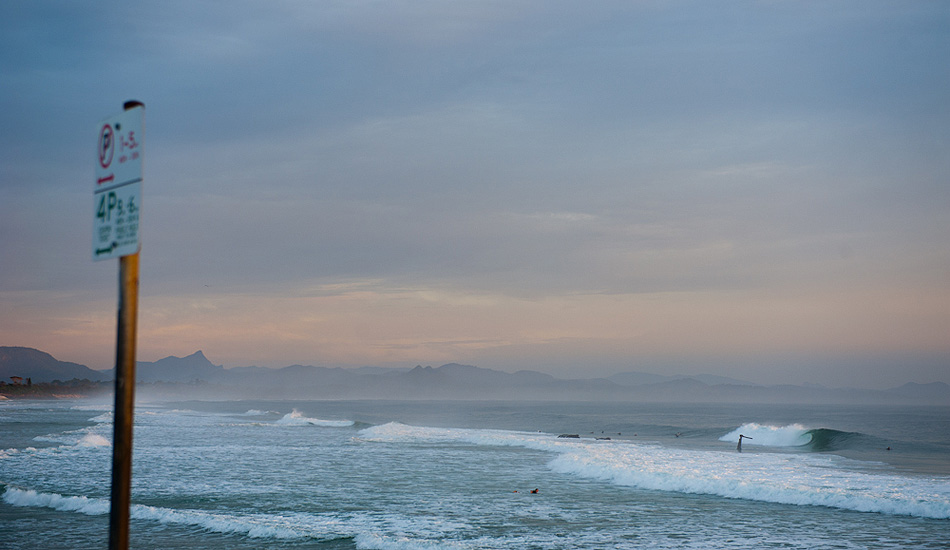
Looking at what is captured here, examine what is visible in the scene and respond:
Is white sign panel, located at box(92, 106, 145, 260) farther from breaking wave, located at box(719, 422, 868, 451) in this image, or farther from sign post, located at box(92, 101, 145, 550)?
breaking wave, located at box(719, 422, 868, 451)

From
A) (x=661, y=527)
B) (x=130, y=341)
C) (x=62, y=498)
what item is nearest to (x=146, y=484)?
(x=62, y=498)

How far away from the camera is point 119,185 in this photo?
4.41m

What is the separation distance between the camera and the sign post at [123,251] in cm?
429

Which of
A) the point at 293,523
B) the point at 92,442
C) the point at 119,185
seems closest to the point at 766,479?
the point at 293,523

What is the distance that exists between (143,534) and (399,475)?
36.2 ft

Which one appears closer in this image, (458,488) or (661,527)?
(661,527)

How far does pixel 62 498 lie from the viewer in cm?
1794

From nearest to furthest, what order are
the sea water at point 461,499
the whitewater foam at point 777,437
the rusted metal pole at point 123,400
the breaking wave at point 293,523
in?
1. the rusted metal pole at point 123,400
2. the breaking wave at point 293,523
3. the sea water at point 461,499
4. the whitewater foam at point 777,437

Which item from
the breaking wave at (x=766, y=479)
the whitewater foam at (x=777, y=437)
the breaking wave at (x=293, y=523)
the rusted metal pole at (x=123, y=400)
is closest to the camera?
the rusted metal pole at (x=123, y=400)

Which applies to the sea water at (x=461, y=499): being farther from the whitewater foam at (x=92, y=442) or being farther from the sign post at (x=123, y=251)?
the sign post at (x=123, y=251)

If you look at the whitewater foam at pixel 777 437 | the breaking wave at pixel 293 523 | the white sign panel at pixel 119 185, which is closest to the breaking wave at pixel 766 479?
the breaking wave at pixel 293 523

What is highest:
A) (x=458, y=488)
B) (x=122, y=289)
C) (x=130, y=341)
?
(x=122, y=289)

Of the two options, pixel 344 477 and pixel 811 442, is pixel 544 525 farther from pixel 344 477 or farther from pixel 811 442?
pixel 811 442

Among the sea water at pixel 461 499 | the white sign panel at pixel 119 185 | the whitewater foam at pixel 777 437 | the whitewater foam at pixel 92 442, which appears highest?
the white sign panel at pixel 119 185
